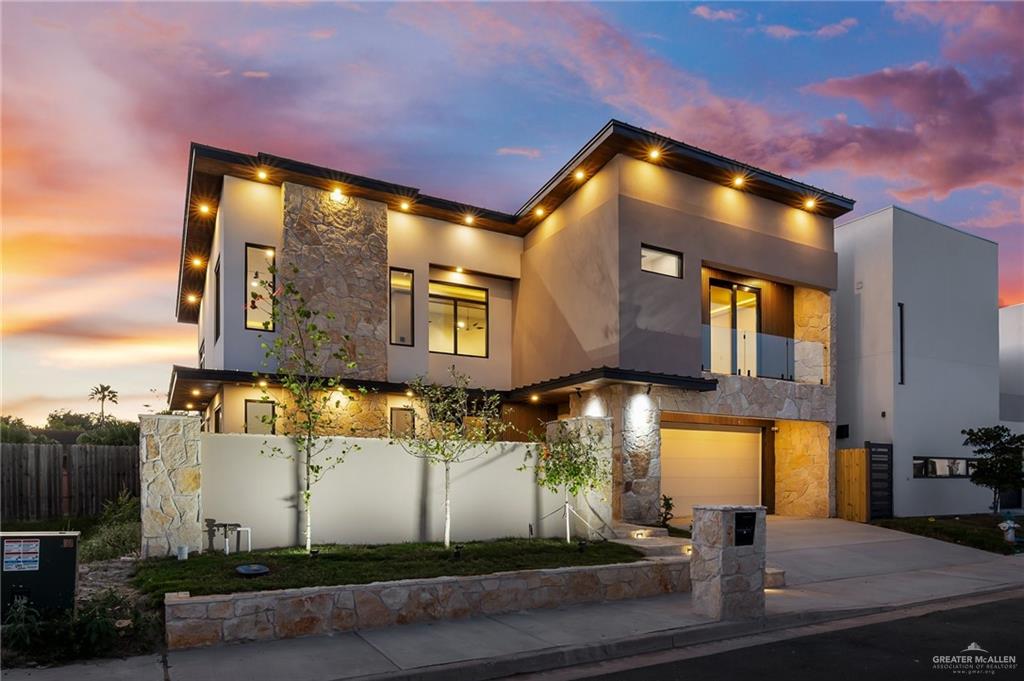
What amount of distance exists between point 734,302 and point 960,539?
27.4 feet

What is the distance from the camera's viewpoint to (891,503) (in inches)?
835

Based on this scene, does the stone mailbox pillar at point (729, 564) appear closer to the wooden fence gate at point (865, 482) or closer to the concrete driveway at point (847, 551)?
the concrete driveway at point (847, 551)

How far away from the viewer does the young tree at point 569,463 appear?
43.7 ft

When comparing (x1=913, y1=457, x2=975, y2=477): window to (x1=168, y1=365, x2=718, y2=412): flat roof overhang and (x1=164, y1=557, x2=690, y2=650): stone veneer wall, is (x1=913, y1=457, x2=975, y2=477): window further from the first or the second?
(x1=164, y1=557, x2=690, y2=650): stone veneer wall

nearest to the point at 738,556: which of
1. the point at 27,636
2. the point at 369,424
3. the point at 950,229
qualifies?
the point at 27,636

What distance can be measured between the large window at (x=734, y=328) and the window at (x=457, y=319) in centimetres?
661

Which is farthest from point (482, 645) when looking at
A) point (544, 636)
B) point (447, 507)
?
point (447, 507)

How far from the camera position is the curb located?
24.4 ft

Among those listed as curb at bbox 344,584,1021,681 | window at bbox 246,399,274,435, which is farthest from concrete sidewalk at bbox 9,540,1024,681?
window at bbox 246,399,274,435

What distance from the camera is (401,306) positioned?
64.7 feet

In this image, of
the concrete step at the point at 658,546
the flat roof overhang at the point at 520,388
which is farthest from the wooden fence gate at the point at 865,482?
the concrete step at the point at 658,546

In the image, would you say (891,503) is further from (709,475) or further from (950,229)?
A: (950,229)

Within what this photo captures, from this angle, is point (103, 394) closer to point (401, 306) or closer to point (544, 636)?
point (401, 306)

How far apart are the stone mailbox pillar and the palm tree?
61495 mm
